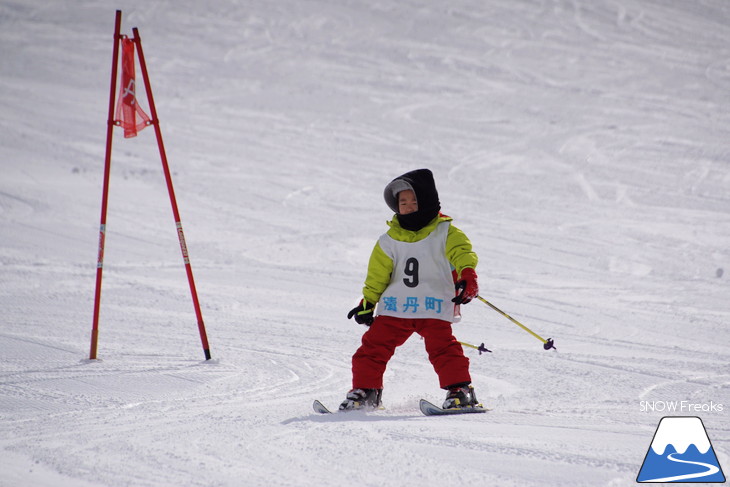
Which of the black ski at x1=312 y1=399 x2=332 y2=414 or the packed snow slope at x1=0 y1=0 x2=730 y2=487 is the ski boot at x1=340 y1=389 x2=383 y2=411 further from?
the packed snow slope at x1=0 y1=0 x2=730 y2=487

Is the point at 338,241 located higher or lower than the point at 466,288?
higher

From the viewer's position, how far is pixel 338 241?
946 cm

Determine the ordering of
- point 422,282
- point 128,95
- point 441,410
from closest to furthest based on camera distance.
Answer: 1. point 441,410
2. point 422,282
3. point 128,95

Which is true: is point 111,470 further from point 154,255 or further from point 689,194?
point 689,194

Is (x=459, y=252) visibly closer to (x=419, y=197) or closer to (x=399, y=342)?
(x=419, y=197)

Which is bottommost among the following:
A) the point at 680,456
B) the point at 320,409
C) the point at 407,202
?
the point at 320,409

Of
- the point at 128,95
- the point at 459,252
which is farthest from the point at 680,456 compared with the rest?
the point at 128,95

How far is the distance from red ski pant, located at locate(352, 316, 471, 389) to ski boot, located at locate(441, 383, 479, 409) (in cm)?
3

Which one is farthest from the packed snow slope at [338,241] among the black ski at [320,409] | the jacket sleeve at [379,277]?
the jacket sleeve at [379,277]

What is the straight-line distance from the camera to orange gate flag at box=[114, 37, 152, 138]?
5320 millimetres

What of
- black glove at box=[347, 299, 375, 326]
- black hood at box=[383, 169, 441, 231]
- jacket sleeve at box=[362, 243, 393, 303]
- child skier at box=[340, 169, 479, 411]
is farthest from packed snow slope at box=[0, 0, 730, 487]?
black hood at box=[383, 169, 441, 231]

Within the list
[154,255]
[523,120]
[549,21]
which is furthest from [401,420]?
[549,21]

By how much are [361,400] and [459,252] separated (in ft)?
3.01

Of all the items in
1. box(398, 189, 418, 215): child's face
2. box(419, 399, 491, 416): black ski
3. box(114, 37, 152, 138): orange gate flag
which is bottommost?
box(419, 399, 491, 416): black ski
